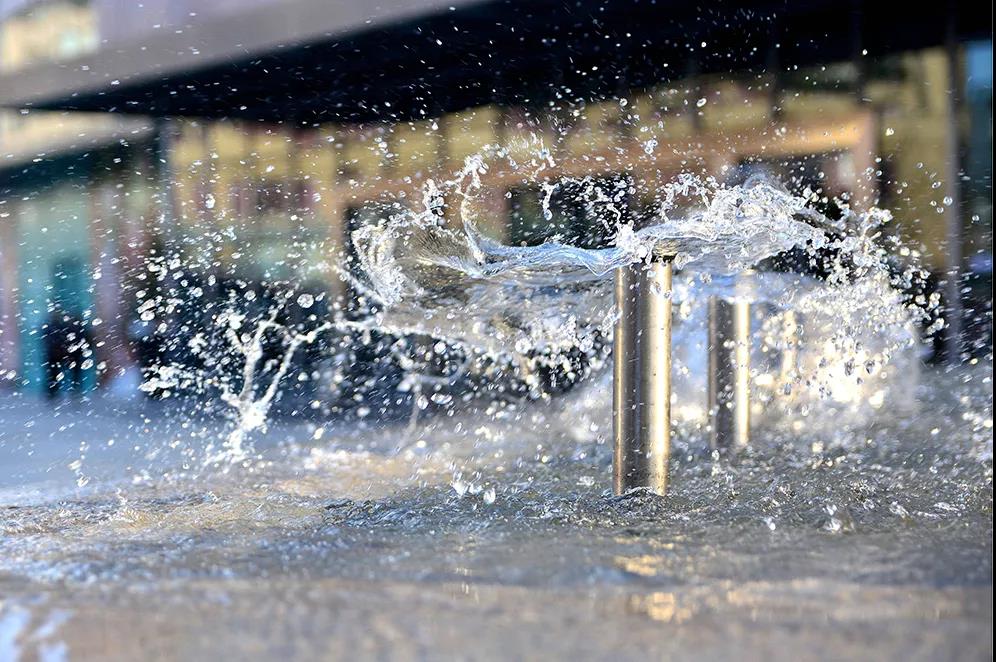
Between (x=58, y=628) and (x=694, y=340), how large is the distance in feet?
15.0

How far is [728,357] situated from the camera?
159 inches

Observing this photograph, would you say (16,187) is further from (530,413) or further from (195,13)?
(530,413)

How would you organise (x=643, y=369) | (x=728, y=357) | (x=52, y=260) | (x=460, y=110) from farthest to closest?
(x=52, y=260) → (x=460, y=110) → (x=728, y=357) → (x=643, y=369)

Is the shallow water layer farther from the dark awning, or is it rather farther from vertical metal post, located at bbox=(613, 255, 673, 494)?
the dark awning

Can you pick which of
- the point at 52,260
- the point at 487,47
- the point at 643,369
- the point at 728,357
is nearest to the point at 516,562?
the point at 643,369

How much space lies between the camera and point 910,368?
671 centimetres

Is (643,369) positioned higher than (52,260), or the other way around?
(52,260)

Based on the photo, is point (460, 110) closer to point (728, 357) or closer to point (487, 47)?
point (487, 47)

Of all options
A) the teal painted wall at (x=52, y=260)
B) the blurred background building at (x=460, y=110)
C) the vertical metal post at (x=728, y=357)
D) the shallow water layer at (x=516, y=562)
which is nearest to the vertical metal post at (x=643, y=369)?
the shallow water layer at (x=516, y=562)

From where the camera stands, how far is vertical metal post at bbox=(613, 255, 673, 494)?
296cm

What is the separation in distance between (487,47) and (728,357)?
4442 millimetres

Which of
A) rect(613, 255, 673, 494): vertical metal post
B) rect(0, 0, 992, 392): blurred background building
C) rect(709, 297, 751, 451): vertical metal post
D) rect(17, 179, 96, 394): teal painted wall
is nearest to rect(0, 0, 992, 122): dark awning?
rect(0, 0, 992, 392): blurred background building

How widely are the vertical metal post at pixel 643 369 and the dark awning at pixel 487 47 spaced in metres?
4.50

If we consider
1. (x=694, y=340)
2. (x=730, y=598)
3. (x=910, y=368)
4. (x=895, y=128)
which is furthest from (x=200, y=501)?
(x=895, y=128)
